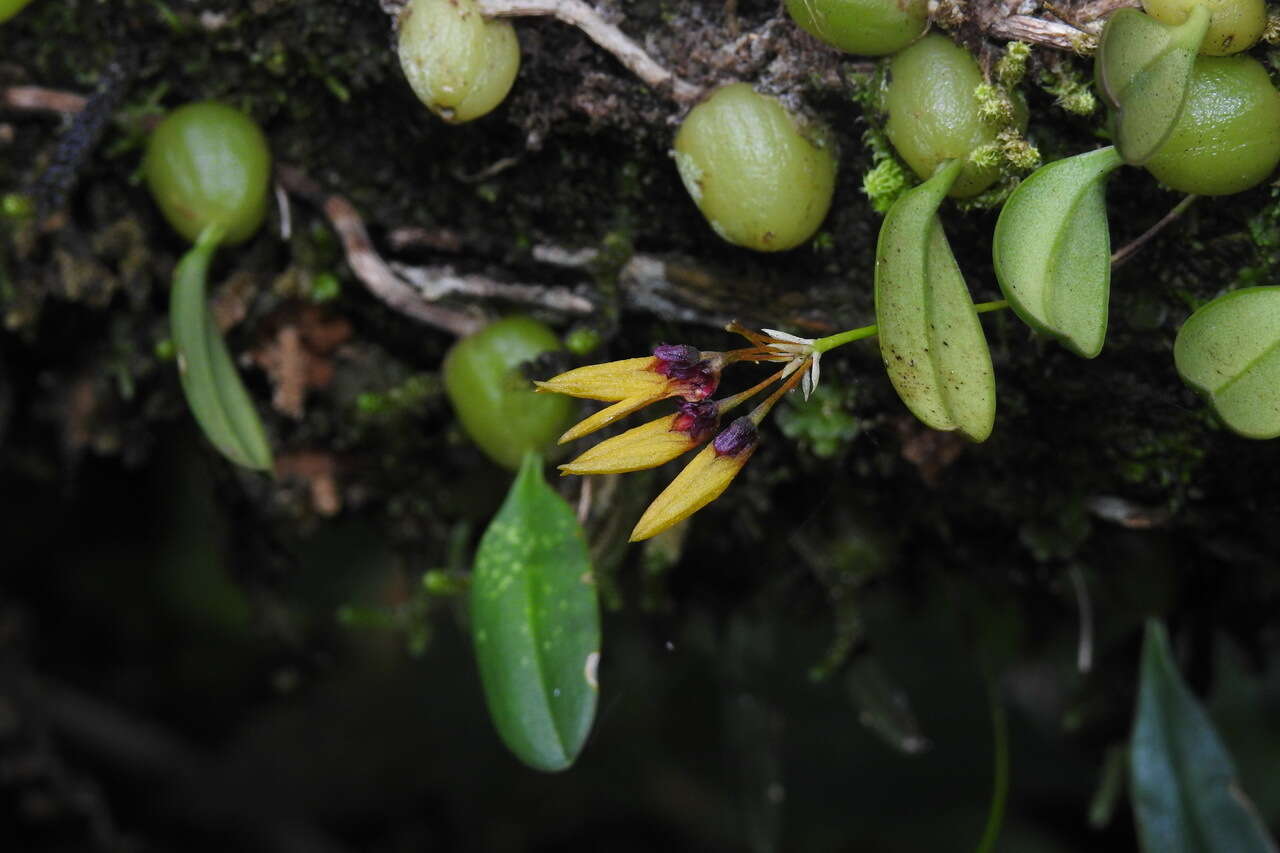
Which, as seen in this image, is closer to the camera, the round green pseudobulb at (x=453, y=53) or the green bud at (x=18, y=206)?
the round green pseudobulb at (x=453, y=53)

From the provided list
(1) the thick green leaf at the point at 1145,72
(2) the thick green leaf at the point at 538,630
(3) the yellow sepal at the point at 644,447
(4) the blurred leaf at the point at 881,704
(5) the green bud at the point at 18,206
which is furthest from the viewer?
(4) the blurred leaf at the point at 881,704

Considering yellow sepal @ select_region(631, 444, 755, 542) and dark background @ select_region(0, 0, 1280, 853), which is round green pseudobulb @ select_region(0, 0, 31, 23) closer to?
dark background @ select_region(0, 0, 1280, 853)

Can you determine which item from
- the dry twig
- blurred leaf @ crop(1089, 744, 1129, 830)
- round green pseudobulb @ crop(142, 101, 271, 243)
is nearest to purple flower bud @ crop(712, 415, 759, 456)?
the dry twig

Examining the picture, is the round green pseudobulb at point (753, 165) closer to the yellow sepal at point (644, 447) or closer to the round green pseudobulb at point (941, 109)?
the round green pseudobulb at point (941, 109)

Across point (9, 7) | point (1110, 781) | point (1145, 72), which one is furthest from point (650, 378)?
point (1110, 781)

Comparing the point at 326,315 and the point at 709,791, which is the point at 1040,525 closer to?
the point at 326,315

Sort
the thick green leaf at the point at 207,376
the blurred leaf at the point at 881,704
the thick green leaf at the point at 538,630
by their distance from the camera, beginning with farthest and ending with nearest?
the blurred leaf at the point at 881,704 → the thick green leaf at the point at 207,376 → the thick green leaf at the point at 538,630

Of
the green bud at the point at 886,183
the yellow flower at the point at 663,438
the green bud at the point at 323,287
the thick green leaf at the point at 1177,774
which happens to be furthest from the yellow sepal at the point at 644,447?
the thick green leaf at the point at 1177,774
